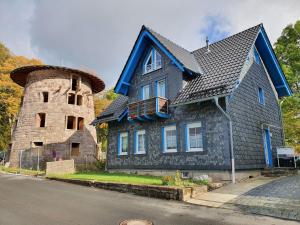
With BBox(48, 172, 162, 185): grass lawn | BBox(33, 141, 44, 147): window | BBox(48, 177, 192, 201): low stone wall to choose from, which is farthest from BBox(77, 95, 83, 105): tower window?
BBox(48, 177, 192, 201): low stone wall

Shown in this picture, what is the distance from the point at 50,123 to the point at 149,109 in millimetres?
18808

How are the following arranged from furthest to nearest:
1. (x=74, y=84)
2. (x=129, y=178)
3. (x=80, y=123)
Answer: (x=74, y=84) < (x=80, y=123) < (x=129, y=178)

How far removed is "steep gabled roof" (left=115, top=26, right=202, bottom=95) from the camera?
53.4 feet

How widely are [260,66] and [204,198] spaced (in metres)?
12.6

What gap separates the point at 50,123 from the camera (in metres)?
30.8

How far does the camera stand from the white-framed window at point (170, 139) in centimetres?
1595

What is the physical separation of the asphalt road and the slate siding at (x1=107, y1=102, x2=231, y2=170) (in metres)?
4.82

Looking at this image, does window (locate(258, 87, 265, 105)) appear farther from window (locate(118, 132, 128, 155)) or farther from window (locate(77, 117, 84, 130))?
window (locate(77, 117, 84, 130))

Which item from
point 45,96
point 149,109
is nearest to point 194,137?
point 149,109

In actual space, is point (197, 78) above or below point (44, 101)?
below

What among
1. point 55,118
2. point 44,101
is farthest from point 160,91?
point 44,101

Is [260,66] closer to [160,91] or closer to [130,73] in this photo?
[160,91]

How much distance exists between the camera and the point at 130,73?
64.8 ft

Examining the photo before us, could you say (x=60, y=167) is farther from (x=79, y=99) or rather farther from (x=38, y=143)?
(x=79, y=99)
